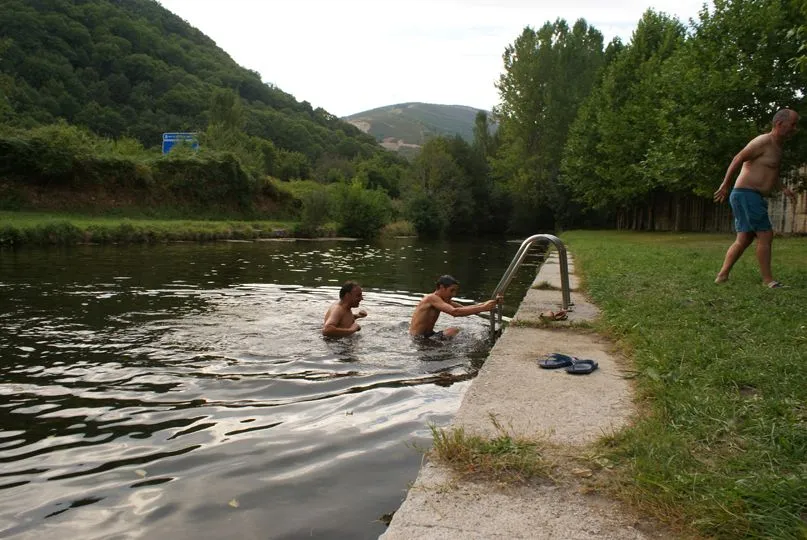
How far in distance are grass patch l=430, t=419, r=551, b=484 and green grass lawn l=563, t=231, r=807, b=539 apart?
1.27ft

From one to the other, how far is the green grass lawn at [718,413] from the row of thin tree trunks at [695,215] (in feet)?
58.9

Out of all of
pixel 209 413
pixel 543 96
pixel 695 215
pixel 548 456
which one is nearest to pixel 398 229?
pixel 543 96

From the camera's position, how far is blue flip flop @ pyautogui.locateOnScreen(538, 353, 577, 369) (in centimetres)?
479

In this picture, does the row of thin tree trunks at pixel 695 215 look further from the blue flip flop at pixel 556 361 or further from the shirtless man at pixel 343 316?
the blue flip flop at pixel 556 361

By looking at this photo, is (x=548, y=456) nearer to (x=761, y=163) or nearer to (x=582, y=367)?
(x=582, y=367)

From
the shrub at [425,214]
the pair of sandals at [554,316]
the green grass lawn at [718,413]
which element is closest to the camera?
the green grass lawn at [718,413]

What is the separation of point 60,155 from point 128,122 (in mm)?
33216

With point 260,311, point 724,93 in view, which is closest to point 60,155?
point 260,311

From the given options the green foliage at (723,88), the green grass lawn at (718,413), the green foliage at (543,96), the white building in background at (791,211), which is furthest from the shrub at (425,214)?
the green grass lawn at (718,413)

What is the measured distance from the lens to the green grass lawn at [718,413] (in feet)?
7.50

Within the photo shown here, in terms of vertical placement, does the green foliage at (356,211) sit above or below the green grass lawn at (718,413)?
above

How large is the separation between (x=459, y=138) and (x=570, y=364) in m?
61.8

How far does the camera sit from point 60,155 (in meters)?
35.2

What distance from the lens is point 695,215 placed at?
34562mm
